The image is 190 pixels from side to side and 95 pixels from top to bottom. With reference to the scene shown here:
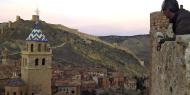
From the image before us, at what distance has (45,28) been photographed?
87.5 m

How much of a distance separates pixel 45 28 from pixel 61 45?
853 cm

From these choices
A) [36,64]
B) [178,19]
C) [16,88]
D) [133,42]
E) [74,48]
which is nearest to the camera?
[178,19]

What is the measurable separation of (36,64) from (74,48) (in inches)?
1973

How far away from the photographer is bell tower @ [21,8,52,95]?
3166cm

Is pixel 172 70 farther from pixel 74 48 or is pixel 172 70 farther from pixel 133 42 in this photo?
pixel 133 42

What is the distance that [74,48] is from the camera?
82312 mm

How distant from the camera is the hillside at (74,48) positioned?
7425cm

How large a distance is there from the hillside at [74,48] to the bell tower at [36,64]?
3378cm

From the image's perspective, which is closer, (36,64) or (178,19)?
(178,19)

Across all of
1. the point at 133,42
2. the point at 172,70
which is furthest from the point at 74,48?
the point at 172,70

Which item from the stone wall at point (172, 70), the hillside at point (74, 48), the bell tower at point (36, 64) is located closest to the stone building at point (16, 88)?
the bell tower at point (36, 64)

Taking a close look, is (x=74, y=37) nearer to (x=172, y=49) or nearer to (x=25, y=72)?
(x=25, y=72)

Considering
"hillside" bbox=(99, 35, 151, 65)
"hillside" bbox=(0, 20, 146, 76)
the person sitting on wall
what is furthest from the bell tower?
"hillside" bbox=(99, 35, 151, 65)

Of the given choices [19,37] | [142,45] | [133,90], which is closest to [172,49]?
[133,90]
